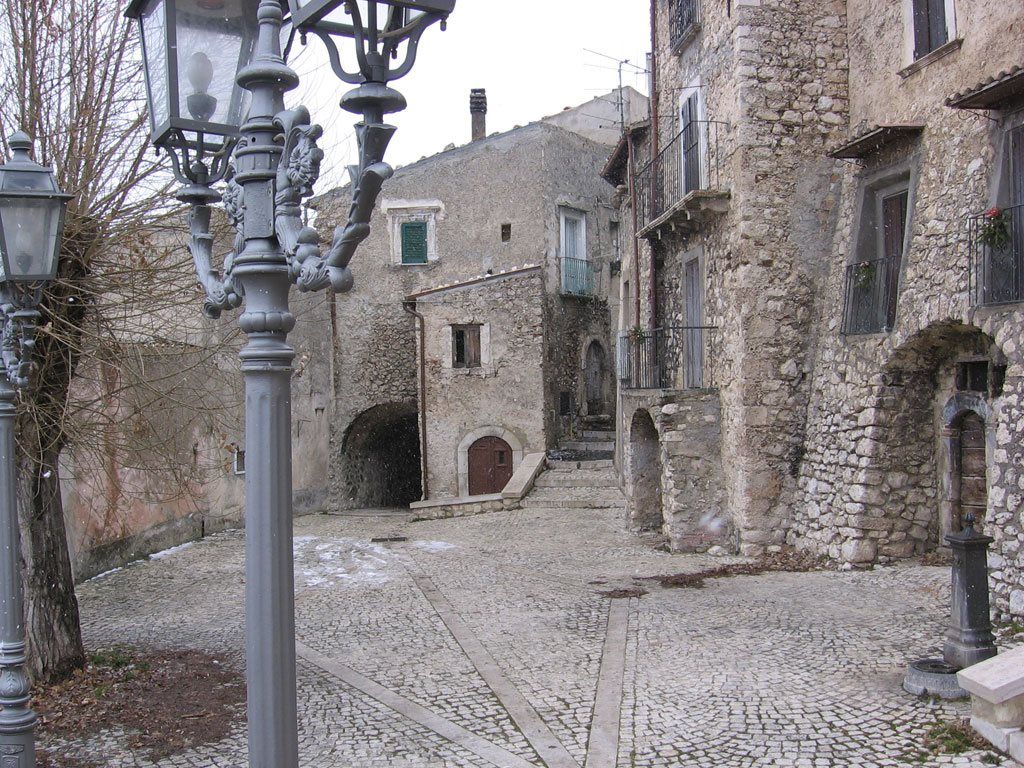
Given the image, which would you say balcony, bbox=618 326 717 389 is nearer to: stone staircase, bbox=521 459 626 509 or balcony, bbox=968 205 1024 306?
stone staircase, bbox=521 459 626 509

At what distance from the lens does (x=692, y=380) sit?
14.6 meters

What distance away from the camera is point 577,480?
19781 mm

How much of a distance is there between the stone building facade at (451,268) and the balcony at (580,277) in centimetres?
5

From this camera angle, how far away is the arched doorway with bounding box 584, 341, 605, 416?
82.4 ft

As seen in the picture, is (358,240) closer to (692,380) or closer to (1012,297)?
(1012,297)

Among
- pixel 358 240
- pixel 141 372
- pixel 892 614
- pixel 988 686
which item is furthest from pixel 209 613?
pixel 358 240

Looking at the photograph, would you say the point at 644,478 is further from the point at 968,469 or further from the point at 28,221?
the point at 28,221

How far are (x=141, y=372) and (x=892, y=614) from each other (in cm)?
722

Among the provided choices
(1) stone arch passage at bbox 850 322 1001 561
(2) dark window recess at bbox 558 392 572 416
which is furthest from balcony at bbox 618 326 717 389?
(2) dark window recess at bbox 558 392 572 416

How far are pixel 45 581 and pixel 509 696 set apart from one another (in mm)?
3914

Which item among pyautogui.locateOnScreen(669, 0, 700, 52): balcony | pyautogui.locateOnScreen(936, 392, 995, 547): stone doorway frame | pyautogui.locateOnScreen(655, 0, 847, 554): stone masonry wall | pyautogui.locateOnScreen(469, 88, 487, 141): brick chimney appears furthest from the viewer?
pyautogui.locateOnScreen(469, 88, 487, 141): brick chimney

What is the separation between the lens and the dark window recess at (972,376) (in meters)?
10.0

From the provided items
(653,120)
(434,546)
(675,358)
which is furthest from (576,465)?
(653,120)

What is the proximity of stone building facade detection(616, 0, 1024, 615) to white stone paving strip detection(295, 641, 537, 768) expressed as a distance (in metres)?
4.82
